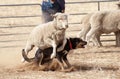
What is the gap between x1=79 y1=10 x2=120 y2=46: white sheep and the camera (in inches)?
464

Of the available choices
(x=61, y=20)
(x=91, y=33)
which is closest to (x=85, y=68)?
(x=61, y=20)

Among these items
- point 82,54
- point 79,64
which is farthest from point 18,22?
point 79,64

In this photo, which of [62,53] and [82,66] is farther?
[82,66]

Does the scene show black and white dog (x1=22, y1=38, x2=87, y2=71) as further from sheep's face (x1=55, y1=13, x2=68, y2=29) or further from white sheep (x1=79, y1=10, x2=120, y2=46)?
white sheep (x1=79, y1=10, x2=120, y2=46)

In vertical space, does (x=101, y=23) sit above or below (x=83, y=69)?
above

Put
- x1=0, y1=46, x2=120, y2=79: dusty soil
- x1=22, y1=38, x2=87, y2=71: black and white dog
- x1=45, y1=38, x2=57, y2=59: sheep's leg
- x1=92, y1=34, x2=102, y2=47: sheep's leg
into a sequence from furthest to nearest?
1. x1=92, y1=34, x2=102, y2=47: sheep's leg
2. x1=22, y1=38, x2=87, y2=71: black and white dog
3. x1=45, y1=38, x2=57, y2=59: sheep's leg
4. x1=0, y1=46, x2=120, y2=79: dusty soil

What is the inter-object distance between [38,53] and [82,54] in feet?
7.23

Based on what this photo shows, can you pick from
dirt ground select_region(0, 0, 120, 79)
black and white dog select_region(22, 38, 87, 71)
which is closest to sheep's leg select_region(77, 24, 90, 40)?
dirt ground select_region(0, 0, 120, 79)

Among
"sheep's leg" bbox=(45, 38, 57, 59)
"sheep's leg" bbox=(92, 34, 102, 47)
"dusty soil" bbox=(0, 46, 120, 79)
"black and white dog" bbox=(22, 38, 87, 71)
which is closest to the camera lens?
"dusty soil" bbox=(0, 46, 120, 79)

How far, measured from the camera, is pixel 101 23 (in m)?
11.9

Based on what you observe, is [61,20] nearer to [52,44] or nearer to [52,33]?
[52,33]

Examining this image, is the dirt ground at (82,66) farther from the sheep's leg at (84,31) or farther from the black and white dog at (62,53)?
the sheep's leg at (84,31)

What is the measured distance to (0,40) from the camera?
13.7m

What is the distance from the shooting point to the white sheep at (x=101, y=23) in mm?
11789
